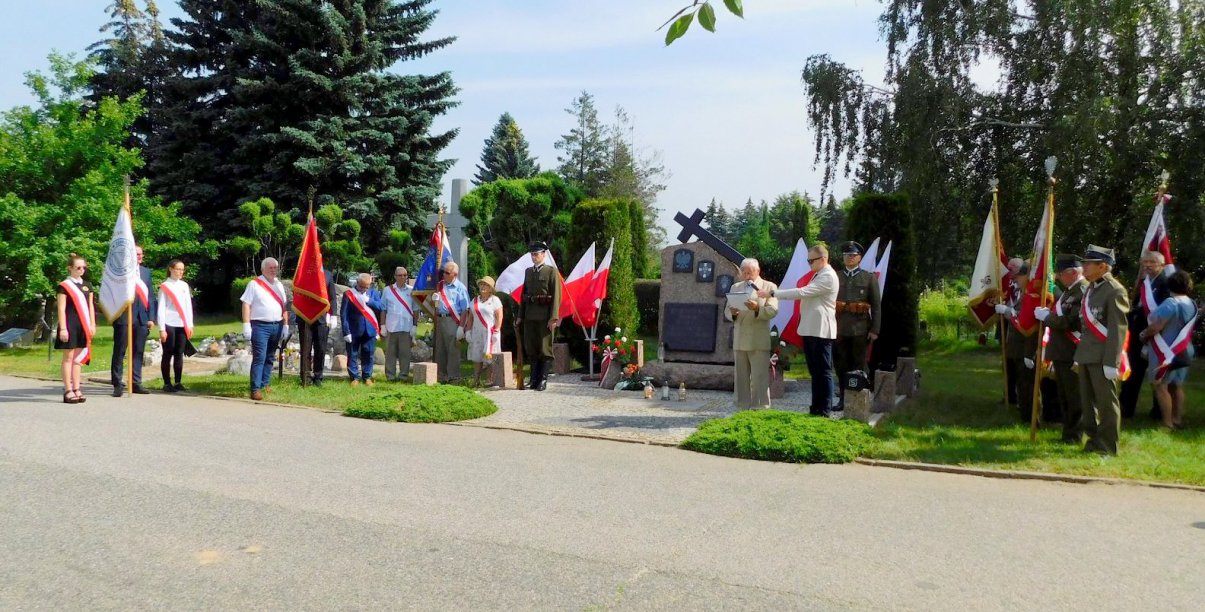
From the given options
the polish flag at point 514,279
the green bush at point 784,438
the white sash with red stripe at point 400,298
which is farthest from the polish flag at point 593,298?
the green bush at point 784,438

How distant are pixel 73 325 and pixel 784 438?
827 centimetres

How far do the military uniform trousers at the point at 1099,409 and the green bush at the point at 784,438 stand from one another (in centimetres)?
185

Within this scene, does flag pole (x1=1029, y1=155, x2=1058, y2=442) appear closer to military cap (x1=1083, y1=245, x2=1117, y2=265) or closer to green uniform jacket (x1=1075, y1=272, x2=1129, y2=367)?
green uniform jacket (x1=1075, y1=272, x2=1129, y2=367)

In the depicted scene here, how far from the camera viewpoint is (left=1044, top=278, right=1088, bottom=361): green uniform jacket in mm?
7953

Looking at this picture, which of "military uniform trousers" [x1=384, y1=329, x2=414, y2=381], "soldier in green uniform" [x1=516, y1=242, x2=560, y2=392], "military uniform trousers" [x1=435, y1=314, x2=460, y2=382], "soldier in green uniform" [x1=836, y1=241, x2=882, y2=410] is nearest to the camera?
"soldier in green uniform" [x1=836, y1=241, x2=882, y2=410]

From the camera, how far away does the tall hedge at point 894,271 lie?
479 inches

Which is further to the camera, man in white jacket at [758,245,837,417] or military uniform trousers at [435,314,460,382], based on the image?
military uniform trousers at [435,314,460,382]

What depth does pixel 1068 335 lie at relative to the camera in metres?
8.12

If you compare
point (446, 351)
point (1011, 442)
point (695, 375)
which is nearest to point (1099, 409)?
point (1011, 442)

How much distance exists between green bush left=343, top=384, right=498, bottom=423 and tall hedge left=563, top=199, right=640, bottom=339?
4.63m

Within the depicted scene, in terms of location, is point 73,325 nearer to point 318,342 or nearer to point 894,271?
point 318,342

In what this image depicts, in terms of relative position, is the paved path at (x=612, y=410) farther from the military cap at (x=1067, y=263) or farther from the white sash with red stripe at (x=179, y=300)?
the white sash with red stripe at (x=179, y=300)

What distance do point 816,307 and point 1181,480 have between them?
11.9 feet

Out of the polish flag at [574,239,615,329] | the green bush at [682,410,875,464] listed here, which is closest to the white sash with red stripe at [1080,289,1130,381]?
the green bush at [682,410,875,464]
